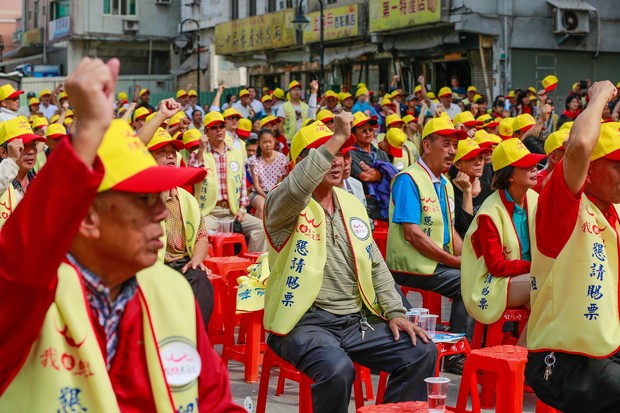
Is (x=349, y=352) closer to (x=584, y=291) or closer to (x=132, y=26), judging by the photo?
(x=584, y=291)

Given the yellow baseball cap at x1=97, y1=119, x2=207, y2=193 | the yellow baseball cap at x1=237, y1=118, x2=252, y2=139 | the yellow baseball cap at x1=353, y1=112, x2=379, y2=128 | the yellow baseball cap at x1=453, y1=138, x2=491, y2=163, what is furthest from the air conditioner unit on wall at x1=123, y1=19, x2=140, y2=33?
the yellow baseball cap at x1=97, y1=119, x2=207, y2=193

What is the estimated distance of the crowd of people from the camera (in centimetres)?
260

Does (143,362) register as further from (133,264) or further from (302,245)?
(302,245)

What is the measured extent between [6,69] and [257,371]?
52.9 m

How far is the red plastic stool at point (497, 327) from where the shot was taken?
6.76 meters

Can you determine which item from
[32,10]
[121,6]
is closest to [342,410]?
[121,6]

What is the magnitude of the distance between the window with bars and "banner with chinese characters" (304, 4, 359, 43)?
1993 centimetres

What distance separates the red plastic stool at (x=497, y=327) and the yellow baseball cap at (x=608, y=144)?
2456mm

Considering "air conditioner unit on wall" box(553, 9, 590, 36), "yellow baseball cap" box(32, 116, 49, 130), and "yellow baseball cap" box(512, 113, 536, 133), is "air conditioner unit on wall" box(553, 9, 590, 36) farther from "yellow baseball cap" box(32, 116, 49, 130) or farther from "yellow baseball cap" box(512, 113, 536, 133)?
"yellow baseball cap" box(32, 116, 49, 130)

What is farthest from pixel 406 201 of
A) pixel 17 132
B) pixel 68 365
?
pixel 68 365

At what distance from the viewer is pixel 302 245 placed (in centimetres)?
537

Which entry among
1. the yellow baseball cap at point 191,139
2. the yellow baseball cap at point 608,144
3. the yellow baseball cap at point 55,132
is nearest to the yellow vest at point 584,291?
the yellow baseball cap at point 608,144

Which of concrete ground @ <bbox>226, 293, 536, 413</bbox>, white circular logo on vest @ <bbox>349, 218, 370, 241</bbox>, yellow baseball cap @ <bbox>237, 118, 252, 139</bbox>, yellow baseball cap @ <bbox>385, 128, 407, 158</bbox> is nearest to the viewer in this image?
white circular logo on vest @ <bbox>349, 218, 370, 241</bbox>

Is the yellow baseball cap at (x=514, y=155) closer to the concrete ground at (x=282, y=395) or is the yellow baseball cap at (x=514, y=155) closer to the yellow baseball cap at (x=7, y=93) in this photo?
the concrete ground at (x=282, y=395)
